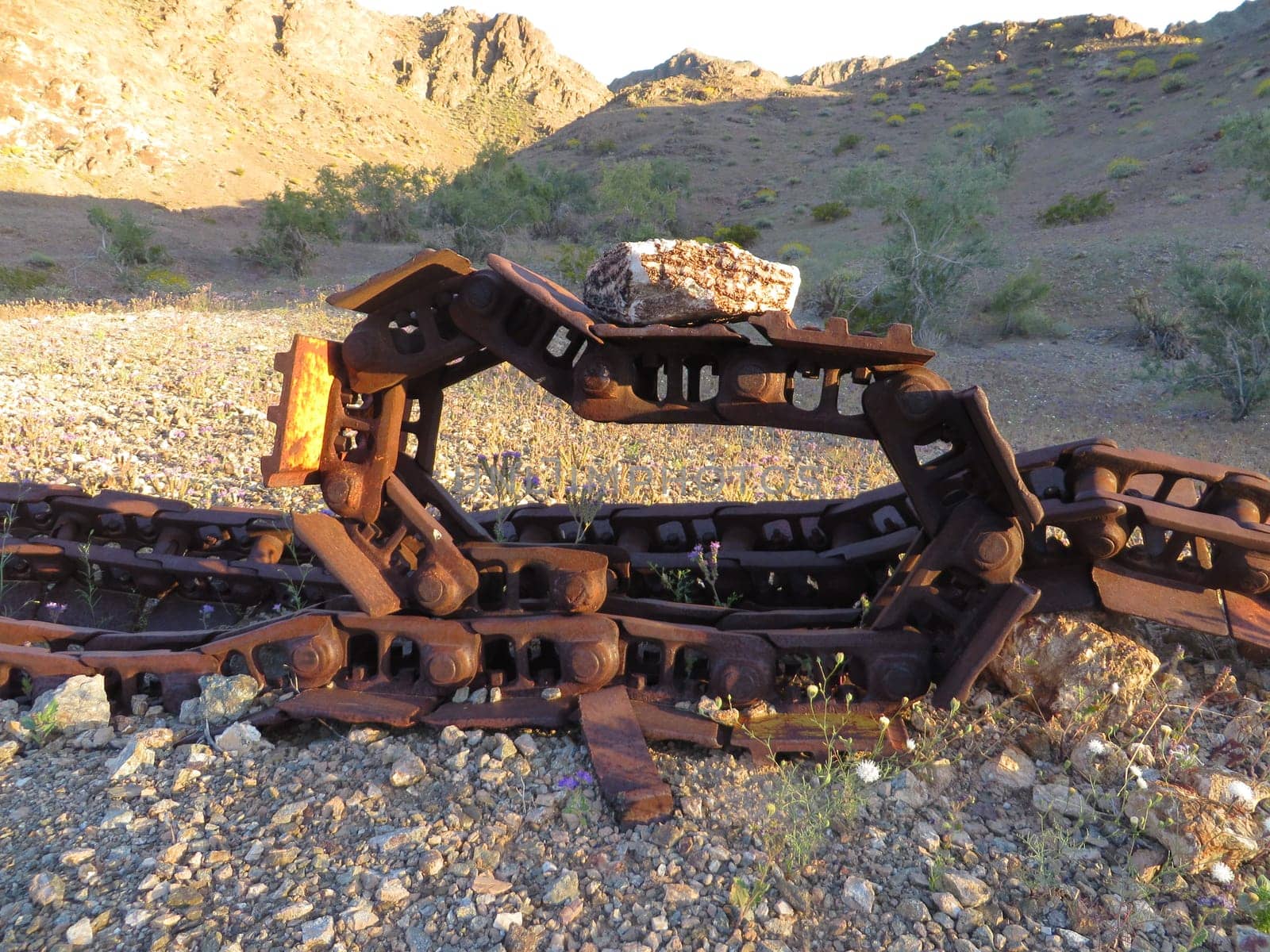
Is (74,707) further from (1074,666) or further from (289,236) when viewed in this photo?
(289,236)

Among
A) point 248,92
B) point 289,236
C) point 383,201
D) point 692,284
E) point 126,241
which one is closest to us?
point 692,284

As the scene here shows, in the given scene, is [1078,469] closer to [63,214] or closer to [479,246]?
[479,246]

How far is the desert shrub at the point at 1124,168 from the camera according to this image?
34.7 m

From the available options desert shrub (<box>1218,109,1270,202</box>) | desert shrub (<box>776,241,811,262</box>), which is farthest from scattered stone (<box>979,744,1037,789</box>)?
desert shrub (<box>776,241,811,262</box>)

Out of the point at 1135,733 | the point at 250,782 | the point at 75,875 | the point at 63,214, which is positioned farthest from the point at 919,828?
the point at 63,214

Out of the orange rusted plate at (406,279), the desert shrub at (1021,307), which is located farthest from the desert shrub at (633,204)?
the orange rusted plate at (406,279)

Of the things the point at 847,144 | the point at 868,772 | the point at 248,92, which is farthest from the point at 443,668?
the point at 248,92

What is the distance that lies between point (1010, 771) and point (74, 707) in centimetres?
350

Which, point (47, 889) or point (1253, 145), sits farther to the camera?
point (1253, 145)

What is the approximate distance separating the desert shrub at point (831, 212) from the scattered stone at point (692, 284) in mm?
37879

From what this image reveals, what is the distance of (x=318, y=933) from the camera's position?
78.2 inches

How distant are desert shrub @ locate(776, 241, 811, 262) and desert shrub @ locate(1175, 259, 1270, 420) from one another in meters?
15.5

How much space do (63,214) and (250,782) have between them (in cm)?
4289

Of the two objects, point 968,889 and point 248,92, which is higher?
point 248,92
